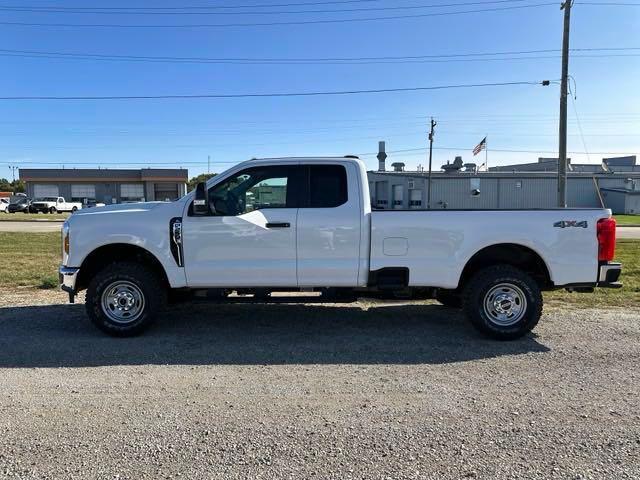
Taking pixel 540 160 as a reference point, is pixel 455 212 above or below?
below

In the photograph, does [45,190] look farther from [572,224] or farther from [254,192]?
[572,224]

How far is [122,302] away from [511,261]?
4621 mm

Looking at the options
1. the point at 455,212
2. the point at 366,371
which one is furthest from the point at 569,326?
the point at 366,371

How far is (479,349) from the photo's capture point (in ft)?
18.3

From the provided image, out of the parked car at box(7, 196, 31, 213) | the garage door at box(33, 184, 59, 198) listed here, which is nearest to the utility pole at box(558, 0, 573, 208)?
the parked car at box(7, 196, 31, 213)

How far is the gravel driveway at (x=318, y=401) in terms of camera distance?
3193mm

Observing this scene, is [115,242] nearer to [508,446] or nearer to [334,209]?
[334,209]

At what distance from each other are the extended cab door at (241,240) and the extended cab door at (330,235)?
0.42ft

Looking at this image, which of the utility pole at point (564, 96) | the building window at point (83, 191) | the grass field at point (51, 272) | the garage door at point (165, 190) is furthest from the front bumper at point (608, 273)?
the building window at point (83, 191)

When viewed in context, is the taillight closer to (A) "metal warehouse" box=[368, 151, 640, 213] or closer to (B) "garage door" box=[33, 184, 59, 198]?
(A) "metal warehouse" box=[368, 151, 640, 213]

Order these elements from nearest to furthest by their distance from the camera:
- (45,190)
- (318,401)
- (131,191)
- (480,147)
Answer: (318,401)
(480,147)
(45,190)
(131,191)

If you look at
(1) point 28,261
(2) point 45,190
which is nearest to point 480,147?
(1) point 28,261

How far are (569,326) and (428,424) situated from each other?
3.70 meters

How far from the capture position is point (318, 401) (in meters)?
4.14
